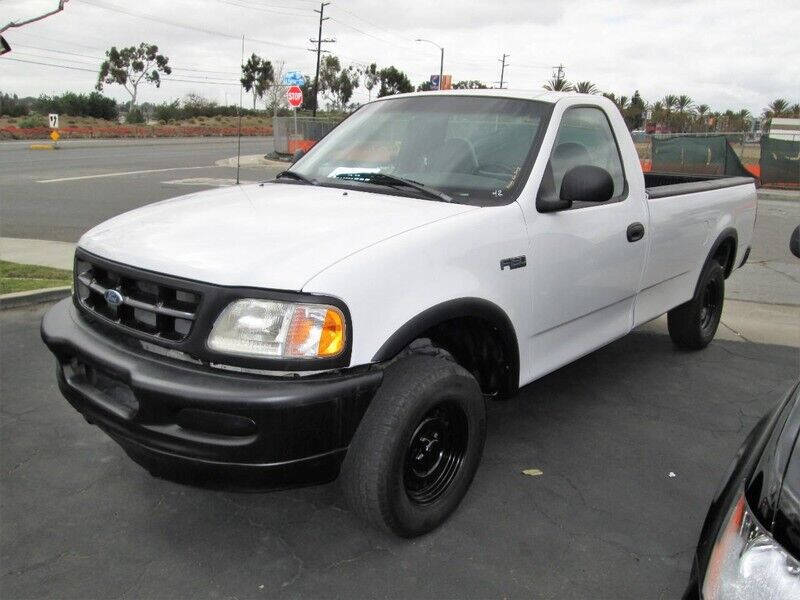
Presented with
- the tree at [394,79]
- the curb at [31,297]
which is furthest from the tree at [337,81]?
the curb at [31,297]

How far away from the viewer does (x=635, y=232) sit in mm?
3953

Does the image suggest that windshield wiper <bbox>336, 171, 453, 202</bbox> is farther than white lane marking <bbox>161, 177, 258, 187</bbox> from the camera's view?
No

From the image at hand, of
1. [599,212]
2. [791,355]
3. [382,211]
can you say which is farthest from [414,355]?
[791,355]

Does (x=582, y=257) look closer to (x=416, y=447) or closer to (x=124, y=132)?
(x=416, y=447)

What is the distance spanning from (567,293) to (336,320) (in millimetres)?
1530

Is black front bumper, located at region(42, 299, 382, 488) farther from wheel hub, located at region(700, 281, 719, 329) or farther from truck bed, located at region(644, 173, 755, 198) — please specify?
wheel hub, located at region(700, 281, 719, 329)

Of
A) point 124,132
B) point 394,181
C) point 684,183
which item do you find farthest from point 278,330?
point 124,132

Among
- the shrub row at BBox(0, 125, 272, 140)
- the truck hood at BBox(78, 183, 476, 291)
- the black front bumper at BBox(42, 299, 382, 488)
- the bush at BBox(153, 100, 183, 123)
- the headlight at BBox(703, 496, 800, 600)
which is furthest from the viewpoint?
the bush at BBox(153, 100, 183, 123)

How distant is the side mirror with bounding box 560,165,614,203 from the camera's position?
3.16 metres

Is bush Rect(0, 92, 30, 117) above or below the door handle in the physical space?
above

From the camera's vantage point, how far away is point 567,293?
3.48 meters

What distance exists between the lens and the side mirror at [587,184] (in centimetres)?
316

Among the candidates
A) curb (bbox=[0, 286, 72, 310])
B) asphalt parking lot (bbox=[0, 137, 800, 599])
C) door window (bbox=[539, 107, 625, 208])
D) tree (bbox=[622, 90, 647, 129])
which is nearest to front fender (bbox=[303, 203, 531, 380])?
door window (bbox=[539, 107, 625, 208])

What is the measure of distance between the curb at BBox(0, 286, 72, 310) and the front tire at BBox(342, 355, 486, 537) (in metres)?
4.59
